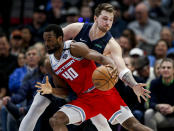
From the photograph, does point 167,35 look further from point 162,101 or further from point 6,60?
point 6,60

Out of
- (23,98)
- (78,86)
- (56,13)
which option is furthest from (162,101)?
(56,13)

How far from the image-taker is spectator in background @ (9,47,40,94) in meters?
7.48

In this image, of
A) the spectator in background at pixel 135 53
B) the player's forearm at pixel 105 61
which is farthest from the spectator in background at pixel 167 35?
the player's forearm at pixel 105 61

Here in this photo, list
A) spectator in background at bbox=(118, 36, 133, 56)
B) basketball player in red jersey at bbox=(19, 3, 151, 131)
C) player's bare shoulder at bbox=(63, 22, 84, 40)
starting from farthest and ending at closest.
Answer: spectator in background at bbox=(118, 36, 133, 56)
player's bare shoulder at bbox=(63, 22, 84, 40)
basketball player in red jersey at bbox=(19, 3, 151, 131)

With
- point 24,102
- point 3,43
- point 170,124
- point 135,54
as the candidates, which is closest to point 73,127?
point 24,102

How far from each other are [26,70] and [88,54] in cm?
311

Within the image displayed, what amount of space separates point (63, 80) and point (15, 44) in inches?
144

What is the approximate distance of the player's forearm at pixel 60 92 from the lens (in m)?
5.26

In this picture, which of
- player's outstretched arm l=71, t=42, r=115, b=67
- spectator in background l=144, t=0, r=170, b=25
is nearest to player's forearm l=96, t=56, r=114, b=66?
player's outstretched arm l=71, t=42, r=115, b=67

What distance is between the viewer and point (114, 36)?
8.29 meters

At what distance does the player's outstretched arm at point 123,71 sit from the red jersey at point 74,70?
0.35 metres

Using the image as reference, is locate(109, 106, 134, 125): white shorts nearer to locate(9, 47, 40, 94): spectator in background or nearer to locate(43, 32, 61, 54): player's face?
locate(43, 32, 61, 54): player's face

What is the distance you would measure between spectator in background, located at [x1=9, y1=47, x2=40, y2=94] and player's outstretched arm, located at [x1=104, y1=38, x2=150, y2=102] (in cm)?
245

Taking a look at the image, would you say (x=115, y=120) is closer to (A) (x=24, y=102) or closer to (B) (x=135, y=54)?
(A) (x=24, y=102)
